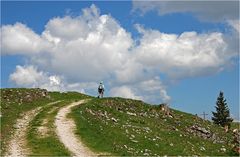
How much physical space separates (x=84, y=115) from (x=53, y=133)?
10.9m

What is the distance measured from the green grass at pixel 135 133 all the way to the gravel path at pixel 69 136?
0.70 m

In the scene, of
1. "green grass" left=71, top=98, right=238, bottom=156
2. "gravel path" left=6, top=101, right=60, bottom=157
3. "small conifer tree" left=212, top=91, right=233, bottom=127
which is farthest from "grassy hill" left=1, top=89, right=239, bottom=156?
"small conifer tree" left=212, top=91, right=233, bottom=127

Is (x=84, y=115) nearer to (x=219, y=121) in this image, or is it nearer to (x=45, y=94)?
(x=45, y=94)

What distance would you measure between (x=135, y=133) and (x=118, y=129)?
173 cm

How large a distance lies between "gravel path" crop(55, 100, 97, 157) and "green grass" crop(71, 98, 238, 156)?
70 centimetres

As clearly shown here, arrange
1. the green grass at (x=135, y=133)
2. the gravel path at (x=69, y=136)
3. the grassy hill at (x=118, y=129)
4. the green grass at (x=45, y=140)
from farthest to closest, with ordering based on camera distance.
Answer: the green grass at (x=135, y=133)
the grassy hill at (x=118, y=129)
the gravel path at (x=69, y=136)
the green grass at (x=45, y=140)

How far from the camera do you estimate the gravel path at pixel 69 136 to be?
31.4 metres

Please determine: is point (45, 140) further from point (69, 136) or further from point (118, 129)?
point (118, 129)

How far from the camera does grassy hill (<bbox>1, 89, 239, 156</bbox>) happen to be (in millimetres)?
34312

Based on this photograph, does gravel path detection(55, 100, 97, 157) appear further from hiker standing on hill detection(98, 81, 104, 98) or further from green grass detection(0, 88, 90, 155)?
hiker standing on hill detection(98, 81, 104, 98)

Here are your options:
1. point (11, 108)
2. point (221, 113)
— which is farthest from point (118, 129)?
point (221, 113)

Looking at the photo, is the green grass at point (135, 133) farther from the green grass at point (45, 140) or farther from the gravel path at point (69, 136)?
the green grass at point (45, 140)

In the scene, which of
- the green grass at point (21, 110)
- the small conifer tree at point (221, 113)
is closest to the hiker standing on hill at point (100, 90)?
the green grass at point (21, 110)

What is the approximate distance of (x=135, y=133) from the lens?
41406 millimetres
